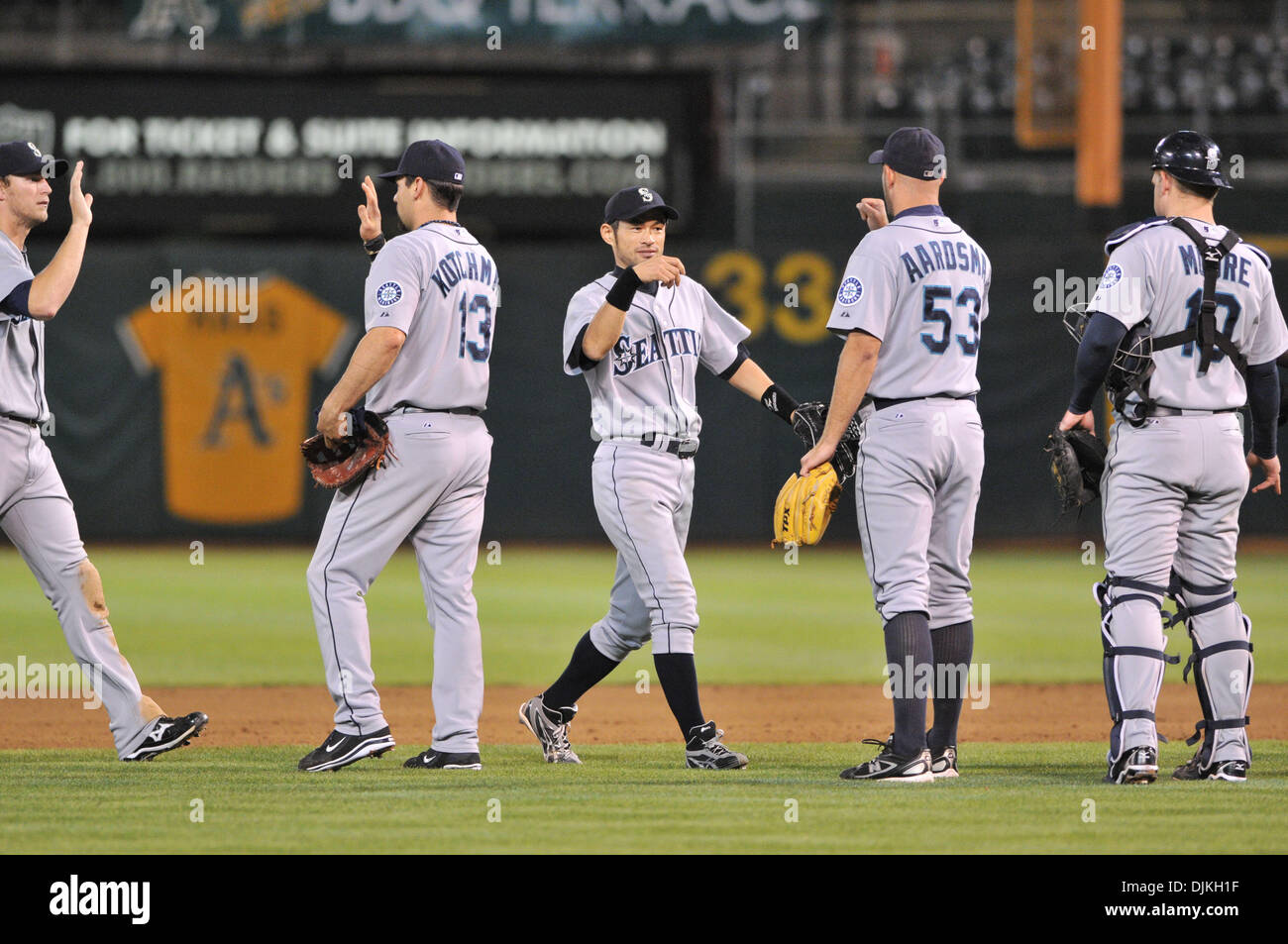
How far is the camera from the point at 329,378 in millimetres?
17281

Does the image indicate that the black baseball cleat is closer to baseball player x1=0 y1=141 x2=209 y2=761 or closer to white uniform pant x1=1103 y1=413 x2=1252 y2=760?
baseball player x1=0 y1=141 x2=209 y2=761

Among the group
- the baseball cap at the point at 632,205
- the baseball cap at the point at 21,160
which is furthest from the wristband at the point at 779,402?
the baseball cap at the point at 21,160

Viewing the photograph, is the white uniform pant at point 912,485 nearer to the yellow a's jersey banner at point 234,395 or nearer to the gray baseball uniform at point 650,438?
the gray baseball uniform at point 650,438

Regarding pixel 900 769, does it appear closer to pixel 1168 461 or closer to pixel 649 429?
pixel 1168 461

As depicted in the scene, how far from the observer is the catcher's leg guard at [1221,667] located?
5832 mm

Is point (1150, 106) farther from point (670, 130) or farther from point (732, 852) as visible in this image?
point (732, 852)

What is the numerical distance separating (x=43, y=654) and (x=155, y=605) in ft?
9.29

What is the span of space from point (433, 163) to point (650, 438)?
124 centimetres

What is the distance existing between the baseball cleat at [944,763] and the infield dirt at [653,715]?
1.09 m

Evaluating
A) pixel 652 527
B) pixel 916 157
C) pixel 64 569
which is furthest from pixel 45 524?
pixel 916 157

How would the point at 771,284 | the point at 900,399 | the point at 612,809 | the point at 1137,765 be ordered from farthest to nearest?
the point at 771,284 → the point at 900,399 → the point at 1137,765 → the point at 612,809

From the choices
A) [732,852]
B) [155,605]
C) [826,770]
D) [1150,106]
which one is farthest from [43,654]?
[1150,106]

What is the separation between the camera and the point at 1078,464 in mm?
5961

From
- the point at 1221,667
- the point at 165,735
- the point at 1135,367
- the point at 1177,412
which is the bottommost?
the point at 165,735
